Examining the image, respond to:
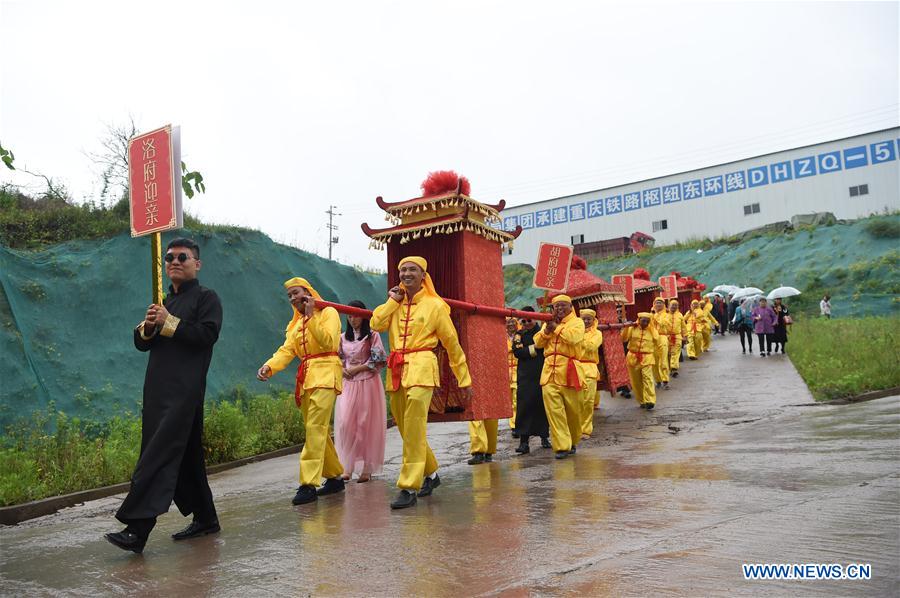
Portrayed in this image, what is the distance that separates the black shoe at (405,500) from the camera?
5.45 meters

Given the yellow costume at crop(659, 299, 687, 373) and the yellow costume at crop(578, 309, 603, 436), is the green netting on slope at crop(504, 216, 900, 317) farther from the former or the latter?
the yellow costume at crop(578, 309, 603, 436)

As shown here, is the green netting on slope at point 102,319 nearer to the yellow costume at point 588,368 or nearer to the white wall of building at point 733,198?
the yellow costume at point 588,368

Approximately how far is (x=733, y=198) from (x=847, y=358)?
24.8 metres

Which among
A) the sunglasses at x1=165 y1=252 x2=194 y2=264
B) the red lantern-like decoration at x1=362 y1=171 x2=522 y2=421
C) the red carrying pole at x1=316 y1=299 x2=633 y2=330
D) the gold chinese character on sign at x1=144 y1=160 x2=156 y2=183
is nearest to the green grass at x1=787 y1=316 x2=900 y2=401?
the red carrying pole at x1=316 y1=299 x2=633 y2=330

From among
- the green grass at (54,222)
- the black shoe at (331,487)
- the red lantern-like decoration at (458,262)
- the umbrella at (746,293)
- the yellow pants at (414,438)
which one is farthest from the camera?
the umbrella at (746,293)

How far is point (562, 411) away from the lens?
838 centimetres

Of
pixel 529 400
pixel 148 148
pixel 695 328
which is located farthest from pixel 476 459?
pixel 695 328

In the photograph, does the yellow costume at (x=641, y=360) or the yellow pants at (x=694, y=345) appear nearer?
the yellow costume at (x=641, y=360)

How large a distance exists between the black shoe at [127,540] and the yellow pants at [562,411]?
16.4ft

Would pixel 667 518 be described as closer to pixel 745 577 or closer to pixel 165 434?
pixel 745 577

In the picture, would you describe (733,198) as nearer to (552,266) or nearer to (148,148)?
(552,266)

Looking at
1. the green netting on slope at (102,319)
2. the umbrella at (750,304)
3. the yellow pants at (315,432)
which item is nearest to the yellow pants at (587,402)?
the yellow pants at (315,432)

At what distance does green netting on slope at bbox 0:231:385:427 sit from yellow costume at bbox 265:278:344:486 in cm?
556

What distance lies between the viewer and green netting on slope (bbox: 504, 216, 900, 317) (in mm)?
28609
